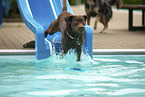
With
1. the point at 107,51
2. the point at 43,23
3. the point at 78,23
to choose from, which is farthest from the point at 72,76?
the point at 43,23

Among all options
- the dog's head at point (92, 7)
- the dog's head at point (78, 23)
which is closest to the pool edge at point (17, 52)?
the dog's head at point (78, 23)

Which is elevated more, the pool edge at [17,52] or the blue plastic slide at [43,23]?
the blue plastic slide at [43,23]

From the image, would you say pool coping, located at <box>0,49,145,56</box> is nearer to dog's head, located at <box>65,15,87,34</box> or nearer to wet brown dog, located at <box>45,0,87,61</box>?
wet brown dog, located at <box>45,0,87,61</box>

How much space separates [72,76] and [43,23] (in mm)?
4314

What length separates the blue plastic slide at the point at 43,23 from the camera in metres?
8.73

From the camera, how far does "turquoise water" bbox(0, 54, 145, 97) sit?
5629 millimetres

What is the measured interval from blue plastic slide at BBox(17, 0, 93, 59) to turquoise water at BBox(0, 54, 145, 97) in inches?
10.3

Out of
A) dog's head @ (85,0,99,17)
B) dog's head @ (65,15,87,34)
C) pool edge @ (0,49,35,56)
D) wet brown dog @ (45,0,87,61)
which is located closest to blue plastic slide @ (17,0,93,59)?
pool edge @ (0,49,35,56)

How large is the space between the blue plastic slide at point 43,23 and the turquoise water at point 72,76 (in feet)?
0.86

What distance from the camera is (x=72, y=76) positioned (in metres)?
6.82

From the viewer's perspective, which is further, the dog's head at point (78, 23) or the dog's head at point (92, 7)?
the dog's head at point (92, 7)

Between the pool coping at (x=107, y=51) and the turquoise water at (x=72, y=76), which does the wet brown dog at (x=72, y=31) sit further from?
the pool coping at (x=107, y=51)

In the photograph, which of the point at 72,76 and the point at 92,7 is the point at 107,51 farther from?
the point at 92,7

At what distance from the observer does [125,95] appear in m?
5.44
